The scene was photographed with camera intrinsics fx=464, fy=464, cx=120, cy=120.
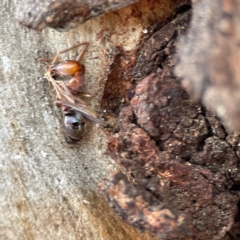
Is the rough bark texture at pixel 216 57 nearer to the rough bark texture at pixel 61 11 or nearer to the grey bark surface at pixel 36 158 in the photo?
the rough bark texture at pixel 61 11

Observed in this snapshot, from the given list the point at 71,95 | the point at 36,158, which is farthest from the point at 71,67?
the point at 36,158

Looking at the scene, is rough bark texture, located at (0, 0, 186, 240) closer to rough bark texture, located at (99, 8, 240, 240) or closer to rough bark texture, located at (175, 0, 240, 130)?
rough bark texture, located at (99, 8, 240, 240)

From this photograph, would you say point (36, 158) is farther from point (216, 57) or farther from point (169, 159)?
point (216, 57)

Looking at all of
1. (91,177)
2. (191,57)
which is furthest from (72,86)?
(191,57)

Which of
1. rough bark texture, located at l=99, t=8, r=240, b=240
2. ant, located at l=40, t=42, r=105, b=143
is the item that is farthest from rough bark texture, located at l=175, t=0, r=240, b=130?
ant, located at l=40, t=42, r=105, b=143

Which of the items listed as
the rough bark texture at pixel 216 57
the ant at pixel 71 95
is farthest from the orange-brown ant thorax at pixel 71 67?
the rough bark texture at pixel 216 57

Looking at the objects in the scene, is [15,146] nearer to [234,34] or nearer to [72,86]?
[72,86]

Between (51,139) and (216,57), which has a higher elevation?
(216,57)
